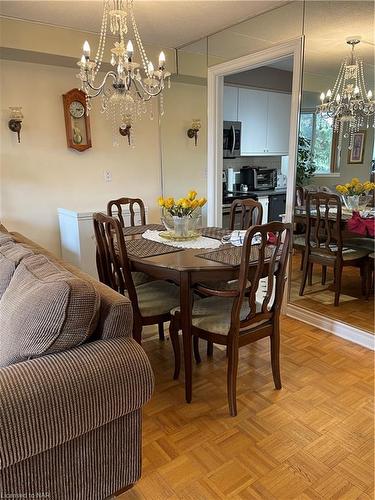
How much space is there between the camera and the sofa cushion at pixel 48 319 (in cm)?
119

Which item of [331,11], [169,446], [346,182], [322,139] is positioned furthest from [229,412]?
[331,11]

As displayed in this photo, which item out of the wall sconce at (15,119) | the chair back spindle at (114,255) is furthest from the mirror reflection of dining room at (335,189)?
the wall sconce at (15,119)

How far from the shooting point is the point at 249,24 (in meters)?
3.10

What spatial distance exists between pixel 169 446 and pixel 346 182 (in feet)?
7.10

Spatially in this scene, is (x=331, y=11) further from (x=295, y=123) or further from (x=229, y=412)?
(x=229, y=412)

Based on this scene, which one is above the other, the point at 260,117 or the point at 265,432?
the point at 260,117

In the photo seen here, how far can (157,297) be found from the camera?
233cm

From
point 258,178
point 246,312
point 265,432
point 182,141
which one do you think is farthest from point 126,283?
point 258,178

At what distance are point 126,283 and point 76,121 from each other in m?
2.33

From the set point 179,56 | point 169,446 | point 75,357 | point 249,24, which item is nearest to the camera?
point 75,357

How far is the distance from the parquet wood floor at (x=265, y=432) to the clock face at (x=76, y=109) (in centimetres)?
253

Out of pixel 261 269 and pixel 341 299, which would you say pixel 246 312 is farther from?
pixel 341 299

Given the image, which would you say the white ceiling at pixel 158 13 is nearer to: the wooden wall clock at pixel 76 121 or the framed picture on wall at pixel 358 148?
the wooden wall clock at pixel 76 121

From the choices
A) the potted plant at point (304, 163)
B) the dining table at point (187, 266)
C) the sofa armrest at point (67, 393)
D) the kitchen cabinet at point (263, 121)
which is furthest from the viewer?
the kitchen cabinet at point (263, 121)
